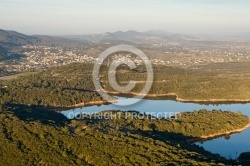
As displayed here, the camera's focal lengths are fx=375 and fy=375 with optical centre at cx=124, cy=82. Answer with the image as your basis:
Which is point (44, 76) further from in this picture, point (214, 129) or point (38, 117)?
point (214, 129)

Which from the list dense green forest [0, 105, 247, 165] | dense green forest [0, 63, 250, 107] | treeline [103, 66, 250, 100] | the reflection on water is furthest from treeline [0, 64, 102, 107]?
the reflection on water

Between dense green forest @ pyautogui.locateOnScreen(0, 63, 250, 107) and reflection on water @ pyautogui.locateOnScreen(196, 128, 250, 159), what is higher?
dense green forest @ pyautogui.locateOnScreen(0, 63, 250, 107)

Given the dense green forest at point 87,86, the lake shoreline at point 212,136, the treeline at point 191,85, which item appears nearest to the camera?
the lake shoreline at point 212,136

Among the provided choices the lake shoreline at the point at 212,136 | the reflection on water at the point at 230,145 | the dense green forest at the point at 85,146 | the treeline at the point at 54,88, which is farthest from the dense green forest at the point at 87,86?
the reflection on water at the point at 230,145

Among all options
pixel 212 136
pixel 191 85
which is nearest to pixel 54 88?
pixel 191 85

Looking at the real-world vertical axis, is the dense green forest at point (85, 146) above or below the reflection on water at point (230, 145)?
above

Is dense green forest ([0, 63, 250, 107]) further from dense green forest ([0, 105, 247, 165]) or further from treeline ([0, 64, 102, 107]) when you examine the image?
dense green forest ([0, 105, 247, 165])

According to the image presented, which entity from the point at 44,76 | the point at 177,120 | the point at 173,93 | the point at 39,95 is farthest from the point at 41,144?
the point at 44,76

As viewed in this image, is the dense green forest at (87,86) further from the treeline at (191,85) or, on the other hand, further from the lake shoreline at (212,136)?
the lake shoreline at (212,136)
